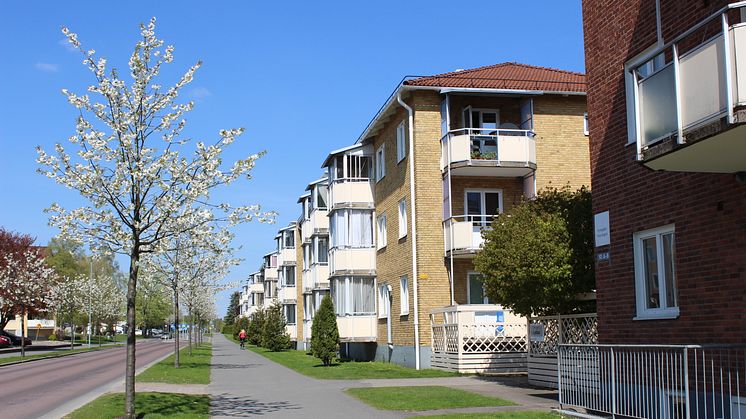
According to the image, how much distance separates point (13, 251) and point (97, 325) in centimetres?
3210

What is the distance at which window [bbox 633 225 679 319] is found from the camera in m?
11.9

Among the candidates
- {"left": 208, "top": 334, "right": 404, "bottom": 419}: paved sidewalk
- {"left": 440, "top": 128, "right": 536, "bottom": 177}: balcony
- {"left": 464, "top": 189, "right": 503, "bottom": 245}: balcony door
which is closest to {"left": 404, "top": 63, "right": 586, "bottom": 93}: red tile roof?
{"left": 440, "top": 128, "right": 536, "bottom": 177}: balcony

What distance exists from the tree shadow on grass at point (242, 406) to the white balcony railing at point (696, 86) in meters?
8.45

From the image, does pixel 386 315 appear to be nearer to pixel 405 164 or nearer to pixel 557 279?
pixel 405 164

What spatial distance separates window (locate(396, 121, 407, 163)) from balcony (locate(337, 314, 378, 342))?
23.1 feet

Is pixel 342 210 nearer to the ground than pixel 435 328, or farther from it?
farther from it

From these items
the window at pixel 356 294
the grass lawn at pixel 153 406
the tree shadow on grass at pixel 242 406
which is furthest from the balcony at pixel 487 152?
the grass lawn at pixel 153 406

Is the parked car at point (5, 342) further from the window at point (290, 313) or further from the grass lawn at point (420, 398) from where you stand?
the grass lawn at point (420, 398)

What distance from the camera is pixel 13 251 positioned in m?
51.6

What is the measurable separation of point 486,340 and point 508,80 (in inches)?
363

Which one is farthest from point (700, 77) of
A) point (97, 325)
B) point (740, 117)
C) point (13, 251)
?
point (97, 325)

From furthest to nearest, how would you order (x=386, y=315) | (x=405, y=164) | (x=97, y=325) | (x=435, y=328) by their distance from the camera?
(x=97, y=325), (x=386, y=315), (x=405, y=164), (x=435, y=328)

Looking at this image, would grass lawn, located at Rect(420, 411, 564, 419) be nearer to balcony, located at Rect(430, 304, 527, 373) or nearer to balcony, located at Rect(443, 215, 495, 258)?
balcony, located at Rect(430, 304, 527, 373)

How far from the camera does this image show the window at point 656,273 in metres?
11.9
